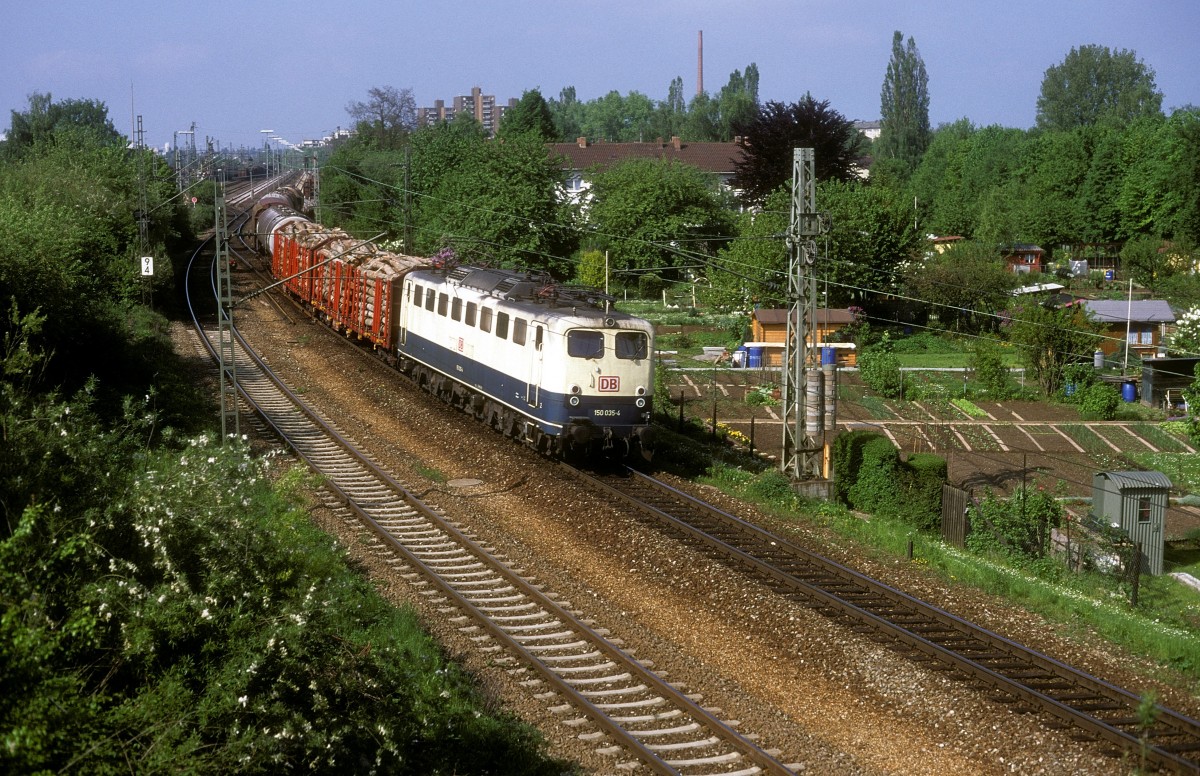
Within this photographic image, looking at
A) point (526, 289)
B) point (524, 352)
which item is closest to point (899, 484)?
point (524, 352)

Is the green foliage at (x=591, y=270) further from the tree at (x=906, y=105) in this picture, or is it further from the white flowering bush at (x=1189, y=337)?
the tree at (x=906, y=105)

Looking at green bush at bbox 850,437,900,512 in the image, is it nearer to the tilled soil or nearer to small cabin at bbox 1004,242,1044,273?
the tilled soil

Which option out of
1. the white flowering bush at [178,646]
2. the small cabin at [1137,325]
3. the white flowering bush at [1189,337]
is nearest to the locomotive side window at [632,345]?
the white flowering bush at [178,646]

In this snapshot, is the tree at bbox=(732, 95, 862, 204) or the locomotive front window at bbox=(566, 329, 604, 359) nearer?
the locomotive front window at bbox=(566, 329, 604, 359)

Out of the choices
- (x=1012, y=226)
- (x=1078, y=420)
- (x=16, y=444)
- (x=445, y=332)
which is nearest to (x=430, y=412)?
(x=445, y=332)

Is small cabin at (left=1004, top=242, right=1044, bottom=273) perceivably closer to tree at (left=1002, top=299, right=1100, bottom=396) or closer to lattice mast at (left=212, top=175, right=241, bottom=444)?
tree at (left=1002, top=299, right=1100, bottom=396)

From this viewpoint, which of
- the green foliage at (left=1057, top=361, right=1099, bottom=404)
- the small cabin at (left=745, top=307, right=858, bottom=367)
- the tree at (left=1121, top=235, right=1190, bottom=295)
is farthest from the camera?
the tree at (left=1121, top=235, right=1190, bottom=295)

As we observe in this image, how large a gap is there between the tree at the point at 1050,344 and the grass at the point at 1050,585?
72.7 ft

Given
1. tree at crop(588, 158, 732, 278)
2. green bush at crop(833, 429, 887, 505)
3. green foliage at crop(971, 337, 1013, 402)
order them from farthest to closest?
tree at crop(588, 158, 732, 278), green foliage at crop(971, 337, 1013, 402), green bush at crop(833, 429, 887, 505)

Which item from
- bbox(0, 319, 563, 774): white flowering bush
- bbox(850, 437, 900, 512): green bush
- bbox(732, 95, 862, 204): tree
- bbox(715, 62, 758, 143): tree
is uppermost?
bbox(715, 62, 758, 143): tree

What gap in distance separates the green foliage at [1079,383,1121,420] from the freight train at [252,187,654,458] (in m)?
23.0

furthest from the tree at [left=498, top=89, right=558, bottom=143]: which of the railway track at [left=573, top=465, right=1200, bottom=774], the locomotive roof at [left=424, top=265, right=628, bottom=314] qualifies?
the railway track at [left=573, top=465, right=1200, bottom=774]

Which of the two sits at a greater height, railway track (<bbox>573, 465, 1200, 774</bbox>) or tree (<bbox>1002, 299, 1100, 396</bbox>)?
tree (<bbox>1002, 299, 1100, 396</bbox>)

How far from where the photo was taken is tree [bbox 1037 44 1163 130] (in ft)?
436
